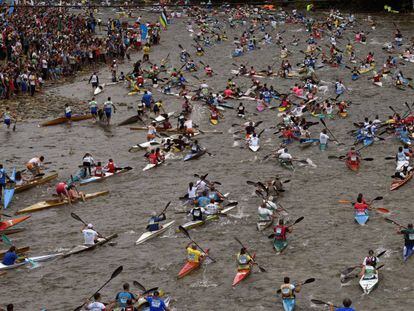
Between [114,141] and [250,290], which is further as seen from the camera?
[114,141]

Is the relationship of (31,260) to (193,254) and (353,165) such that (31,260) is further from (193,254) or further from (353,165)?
(353,165)

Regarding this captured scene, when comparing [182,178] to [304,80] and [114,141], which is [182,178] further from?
[304,80]

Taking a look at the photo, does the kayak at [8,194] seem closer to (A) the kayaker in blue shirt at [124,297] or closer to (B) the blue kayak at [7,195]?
(B) the blue kayak at [7,195]

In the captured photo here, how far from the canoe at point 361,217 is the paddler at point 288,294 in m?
5.82

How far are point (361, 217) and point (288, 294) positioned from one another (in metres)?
6.33

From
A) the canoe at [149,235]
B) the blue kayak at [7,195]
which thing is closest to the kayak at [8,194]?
the blue kayak at [7,195]

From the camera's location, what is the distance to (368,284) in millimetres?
17859

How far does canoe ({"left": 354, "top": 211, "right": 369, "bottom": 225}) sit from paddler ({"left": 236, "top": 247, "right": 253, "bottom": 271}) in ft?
16.6

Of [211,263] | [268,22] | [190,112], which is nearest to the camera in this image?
[211,263]

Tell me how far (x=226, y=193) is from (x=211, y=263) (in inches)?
223

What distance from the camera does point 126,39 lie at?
52844 mm

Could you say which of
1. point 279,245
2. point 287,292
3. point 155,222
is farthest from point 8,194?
point 287,292

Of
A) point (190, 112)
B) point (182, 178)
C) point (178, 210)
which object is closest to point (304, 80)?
point (190, 112)

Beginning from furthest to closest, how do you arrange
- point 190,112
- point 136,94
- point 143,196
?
point 136,94, point 190,112, point 143,196
